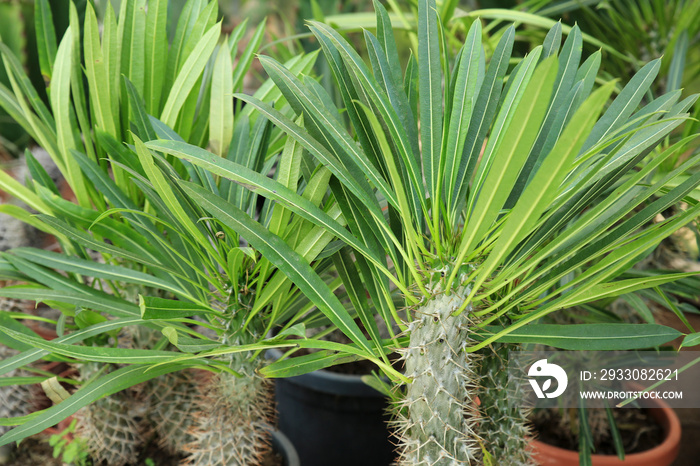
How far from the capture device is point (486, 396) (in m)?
0.69

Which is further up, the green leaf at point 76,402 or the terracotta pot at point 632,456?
the terracotta pot at point 632,456

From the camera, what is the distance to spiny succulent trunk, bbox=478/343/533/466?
0.68m

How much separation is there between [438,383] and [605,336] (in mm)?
180

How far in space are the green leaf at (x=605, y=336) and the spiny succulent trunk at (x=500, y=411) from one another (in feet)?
0.38

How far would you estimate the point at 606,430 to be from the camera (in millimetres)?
1176

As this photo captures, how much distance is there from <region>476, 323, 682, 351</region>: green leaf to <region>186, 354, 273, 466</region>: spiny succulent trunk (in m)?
0.37

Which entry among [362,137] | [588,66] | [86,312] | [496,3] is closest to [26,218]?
[86,312]

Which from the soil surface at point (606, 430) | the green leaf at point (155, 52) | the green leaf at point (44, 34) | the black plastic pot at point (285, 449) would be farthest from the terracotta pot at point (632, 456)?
the green leaf at point (44, 34)

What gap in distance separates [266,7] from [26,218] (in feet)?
9.40

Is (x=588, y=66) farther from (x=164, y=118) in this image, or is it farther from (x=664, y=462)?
(x=664, y=462)

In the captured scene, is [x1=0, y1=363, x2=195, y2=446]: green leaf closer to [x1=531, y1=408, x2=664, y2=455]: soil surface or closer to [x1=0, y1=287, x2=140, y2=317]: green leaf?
[x1=0, y1=287, x2=140, y2=317]: green leaf

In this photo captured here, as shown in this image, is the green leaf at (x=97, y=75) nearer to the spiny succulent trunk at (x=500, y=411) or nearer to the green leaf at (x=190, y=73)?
the green leaf at (x=190, y=73)

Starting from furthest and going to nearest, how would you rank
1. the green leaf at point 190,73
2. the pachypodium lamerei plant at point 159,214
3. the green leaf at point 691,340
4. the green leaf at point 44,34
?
1. the green leaf at point 44,34
2. the green leaf at point 190,73
3. the pachypodium lamerei plant at point 159,214
4. the green leaf at point 691,340

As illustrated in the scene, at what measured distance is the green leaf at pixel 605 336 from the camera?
54cm
